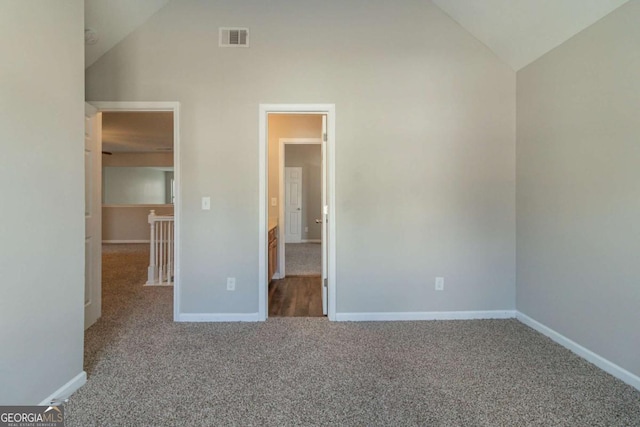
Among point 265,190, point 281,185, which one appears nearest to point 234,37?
point 265,190

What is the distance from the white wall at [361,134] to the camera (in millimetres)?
2654

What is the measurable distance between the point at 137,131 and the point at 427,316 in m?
5.86

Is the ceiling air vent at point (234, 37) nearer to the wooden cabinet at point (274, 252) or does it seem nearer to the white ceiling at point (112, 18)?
the white ceiling at point (112, 18)

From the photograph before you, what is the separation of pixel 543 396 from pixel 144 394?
2.30 m

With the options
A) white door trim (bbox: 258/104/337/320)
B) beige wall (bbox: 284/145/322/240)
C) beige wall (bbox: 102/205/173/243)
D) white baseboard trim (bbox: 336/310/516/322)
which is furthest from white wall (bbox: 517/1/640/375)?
beige wall (bbox: 102/205/173/243)

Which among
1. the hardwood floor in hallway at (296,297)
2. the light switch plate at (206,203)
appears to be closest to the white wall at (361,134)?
the light switch plate at (206,203)

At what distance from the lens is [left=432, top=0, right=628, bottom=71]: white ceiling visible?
6.45 ft

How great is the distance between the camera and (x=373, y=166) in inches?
107

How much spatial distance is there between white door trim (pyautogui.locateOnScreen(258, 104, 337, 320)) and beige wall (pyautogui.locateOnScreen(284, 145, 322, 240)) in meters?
4.93

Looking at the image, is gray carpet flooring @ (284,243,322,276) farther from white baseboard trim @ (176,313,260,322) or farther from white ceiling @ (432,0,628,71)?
white ceiling @ (432,0,628,71)

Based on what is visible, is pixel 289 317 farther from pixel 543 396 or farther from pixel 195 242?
pixel 543 396

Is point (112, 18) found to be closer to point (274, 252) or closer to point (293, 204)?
point (274, 252)

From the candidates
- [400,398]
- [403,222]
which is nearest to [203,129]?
[403,222]

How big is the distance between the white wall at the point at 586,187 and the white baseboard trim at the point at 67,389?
11.0 feet
